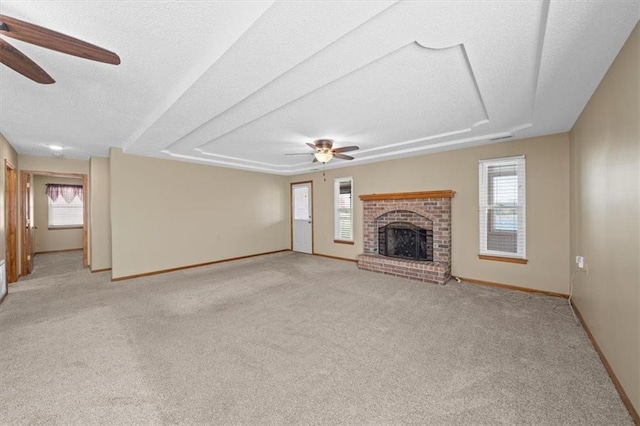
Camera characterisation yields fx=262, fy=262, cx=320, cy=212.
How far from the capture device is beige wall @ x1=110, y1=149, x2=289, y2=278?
15.9ft

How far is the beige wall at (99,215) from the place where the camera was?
5.39m

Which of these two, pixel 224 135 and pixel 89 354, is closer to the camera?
pixel 89 354

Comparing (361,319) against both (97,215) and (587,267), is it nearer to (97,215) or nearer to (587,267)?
(587,267)

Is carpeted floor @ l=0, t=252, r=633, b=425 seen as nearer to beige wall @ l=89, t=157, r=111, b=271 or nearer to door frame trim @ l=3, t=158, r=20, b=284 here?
door frame trim @ l=3, t=158, r=20, b=284

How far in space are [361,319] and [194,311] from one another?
2071 mm

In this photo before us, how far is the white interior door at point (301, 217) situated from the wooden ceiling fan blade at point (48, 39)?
229 inches

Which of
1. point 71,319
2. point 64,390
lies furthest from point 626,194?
point 71,319

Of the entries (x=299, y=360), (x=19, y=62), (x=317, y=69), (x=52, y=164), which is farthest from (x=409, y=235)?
(x=52, y=164)

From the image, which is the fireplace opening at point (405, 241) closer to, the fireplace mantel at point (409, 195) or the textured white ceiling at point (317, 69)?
the fireplace mantel at point (409, 195)

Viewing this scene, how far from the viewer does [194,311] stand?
3.29 metres

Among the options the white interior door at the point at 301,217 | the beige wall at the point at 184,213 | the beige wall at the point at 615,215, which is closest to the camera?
the beige wall at the point at 615,215

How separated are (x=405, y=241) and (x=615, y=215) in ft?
11.4

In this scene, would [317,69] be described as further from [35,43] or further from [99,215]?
[99,215]

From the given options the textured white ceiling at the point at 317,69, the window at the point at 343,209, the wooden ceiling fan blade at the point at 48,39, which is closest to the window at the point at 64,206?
the textured white ceiling at the point at 317,69
